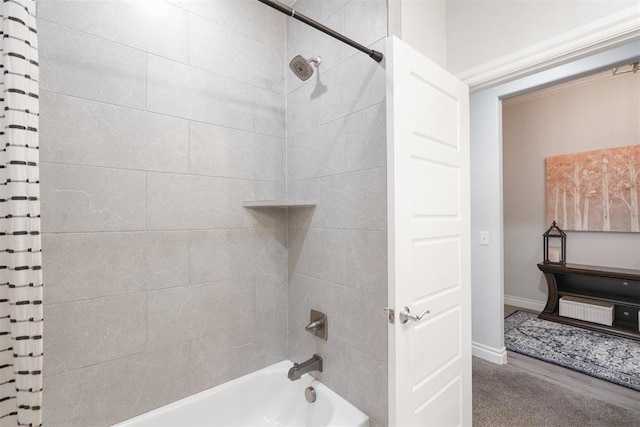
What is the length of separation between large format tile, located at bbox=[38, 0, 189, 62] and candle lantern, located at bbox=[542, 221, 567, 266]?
14.4 feet

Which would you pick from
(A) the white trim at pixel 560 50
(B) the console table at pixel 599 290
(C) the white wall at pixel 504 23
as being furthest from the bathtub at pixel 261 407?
(B) the console table at pixel 599 290

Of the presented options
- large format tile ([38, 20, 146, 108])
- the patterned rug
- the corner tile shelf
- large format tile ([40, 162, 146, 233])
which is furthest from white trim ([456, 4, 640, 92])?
the patterned rug

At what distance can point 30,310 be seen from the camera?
34.1 inches

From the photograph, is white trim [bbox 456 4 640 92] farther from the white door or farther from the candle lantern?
the candle lantern

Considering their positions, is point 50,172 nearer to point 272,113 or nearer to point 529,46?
point 272,113

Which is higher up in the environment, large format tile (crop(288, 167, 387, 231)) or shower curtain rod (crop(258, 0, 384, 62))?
shower curtain rod (crop(258, 0, 384, 62))

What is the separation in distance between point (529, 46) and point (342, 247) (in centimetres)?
137

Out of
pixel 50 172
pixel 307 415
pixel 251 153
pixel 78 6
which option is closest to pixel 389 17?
pixel 251 153

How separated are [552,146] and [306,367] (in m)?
4.19

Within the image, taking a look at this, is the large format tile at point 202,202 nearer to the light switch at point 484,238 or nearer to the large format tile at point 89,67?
the large format tile at point 89,67

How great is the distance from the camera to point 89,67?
1.27 meters

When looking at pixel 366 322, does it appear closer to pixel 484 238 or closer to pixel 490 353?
pixel 484 238

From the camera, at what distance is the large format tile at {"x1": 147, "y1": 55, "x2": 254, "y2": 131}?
4.68ft

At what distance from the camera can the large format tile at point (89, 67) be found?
3.89 feet
